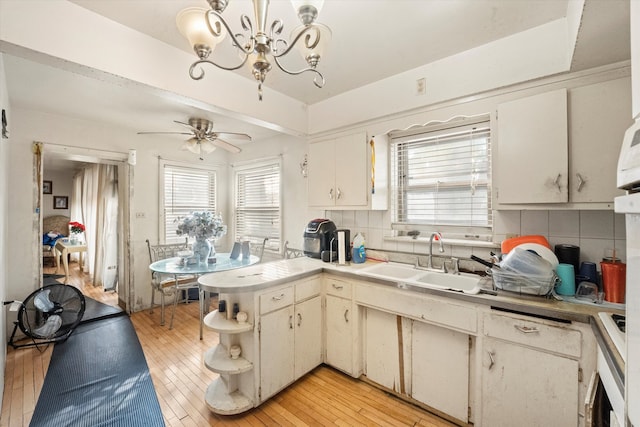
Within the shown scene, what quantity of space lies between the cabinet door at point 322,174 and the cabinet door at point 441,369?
4.71 feet

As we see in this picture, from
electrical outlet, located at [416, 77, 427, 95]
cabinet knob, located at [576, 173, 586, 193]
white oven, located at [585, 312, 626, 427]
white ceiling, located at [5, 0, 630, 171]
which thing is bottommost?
white oven, located at [585, 312, 626, 427]

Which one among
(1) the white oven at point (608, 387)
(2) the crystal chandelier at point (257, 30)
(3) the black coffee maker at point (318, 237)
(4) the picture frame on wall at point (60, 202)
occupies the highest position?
(2) the crystal chandelier at point (257, 30)

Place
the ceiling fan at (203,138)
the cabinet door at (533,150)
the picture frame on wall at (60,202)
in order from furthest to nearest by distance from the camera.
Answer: the picture frame on wall at (60,202) < the ceiling fan at (203,138) < the cabinet door at (533,150)

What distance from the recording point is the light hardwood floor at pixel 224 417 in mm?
1757

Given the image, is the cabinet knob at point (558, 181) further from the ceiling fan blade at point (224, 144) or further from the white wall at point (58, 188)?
the white wall at point (58, 188)

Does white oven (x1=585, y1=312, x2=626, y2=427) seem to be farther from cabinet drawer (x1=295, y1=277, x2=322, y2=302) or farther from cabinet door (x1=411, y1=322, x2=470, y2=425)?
cabinet drawer (x1=295, y1=277, x2=322, y2=302)

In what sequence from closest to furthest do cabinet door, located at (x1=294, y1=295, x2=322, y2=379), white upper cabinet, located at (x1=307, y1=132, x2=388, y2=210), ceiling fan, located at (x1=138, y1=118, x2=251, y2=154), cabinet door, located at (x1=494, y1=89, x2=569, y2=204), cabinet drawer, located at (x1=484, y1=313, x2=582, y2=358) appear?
cabinet drawer, located at (x1=484, y1=313, x2=582, y2=358) → cabinet door, located at (x1=494, y1=89, x2=569, y2=204) → cabinet door, located at (x1=294, y1=295, x2=322, y2=379) → white upper cabinet, located at (x1=307, y1=132, x2=388, y2=210) → ceiling fan, located at (x1=138, y1=118, x2=251, y2=154)

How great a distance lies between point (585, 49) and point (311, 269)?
2121mm

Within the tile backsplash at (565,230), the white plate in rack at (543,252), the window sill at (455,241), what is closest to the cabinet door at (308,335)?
the window sill at (455,241)

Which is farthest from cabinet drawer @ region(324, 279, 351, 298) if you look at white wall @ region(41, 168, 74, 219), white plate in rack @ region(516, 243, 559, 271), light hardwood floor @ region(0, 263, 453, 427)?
white wall @ region(41, 168, 74, 219)

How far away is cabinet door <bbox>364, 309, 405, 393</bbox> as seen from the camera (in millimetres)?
1958

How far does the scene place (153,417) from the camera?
1.79 metres

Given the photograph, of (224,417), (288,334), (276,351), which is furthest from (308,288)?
(224,417)

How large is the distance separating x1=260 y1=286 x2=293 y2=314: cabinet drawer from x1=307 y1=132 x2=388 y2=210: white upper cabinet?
1006 millimetres
